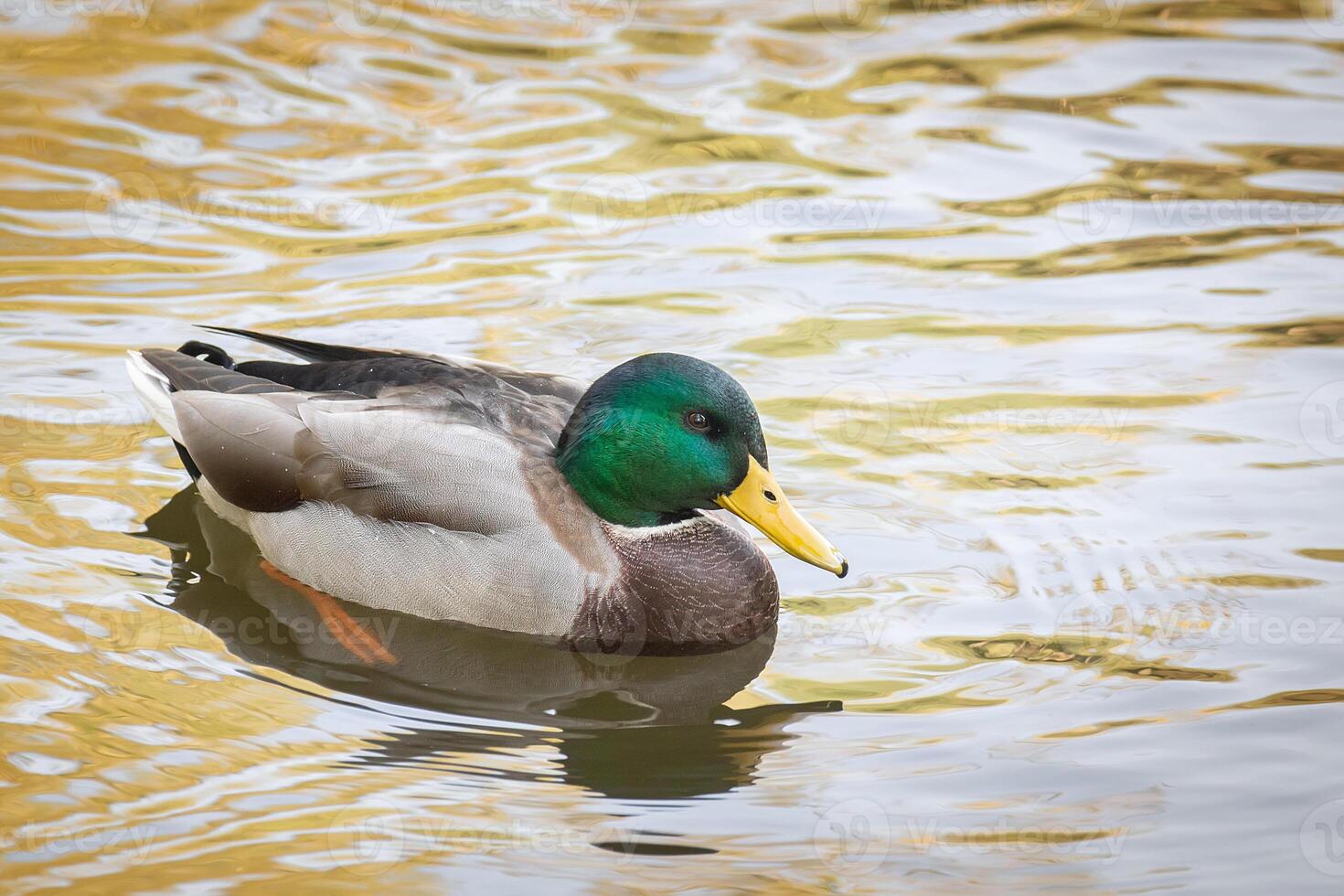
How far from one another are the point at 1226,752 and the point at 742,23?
811 centimetres

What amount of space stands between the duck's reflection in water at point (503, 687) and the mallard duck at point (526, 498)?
3.5 inches

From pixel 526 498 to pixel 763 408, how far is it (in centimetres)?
192

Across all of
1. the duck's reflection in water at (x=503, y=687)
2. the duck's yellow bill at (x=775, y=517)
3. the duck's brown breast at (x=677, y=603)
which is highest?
the duck's yellow bill at (x=775, y=517)

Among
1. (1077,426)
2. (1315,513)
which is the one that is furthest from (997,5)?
(1315,513)

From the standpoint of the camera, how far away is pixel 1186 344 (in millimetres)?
8180

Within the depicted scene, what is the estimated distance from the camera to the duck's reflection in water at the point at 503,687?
17.6 feet

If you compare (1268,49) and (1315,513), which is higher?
(1268,49)

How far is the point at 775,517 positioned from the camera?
5.91 meters

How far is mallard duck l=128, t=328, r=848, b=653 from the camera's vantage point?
5.96m

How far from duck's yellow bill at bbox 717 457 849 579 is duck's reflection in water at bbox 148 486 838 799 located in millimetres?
467

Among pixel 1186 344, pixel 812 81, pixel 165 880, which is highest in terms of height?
pixel 812 81

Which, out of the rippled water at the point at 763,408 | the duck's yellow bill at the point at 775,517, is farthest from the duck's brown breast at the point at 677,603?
the duck's yellow bill at the point at 775,517

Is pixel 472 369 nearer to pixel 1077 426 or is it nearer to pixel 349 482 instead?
pixel 349 482

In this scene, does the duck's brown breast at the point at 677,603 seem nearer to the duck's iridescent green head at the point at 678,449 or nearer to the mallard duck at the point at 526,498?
the mallard duck at the point at 526,498
